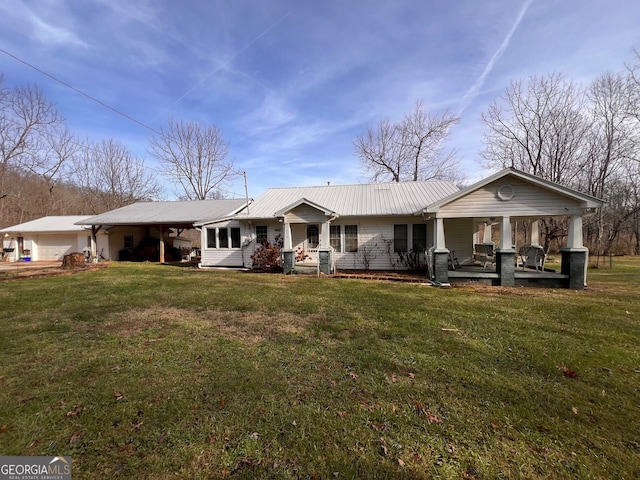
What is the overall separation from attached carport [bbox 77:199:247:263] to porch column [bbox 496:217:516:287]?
13.1m

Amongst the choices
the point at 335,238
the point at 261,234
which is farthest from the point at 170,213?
the point at 335,238

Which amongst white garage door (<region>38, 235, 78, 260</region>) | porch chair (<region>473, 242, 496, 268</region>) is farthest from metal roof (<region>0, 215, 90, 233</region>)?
porch chair (<region>473, 242, 496, 268</region>)

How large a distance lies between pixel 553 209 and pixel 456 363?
29.2 feet

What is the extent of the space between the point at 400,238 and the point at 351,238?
2.43 m

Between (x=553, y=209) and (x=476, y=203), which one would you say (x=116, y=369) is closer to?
(x=476, y=203)

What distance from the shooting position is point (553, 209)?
977 cm

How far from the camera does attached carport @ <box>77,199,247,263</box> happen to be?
17.8 metres

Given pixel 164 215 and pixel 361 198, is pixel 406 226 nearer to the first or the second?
pixel 361 198

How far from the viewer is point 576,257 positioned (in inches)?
381

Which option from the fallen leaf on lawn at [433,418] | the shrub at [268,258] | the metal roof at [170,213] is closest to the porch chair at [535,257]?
the shrub at [268,258]

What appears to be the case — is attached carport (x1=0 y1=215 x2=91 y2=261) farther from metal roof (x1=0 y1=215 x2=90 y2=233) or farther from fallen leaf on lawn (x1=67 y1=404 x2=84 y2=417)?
fallen leaf on lawn (x1=67 y1=404 x2=84 y2=417)

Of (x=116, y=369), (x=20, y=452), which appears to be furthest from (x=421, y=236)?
(x=20, y=452)

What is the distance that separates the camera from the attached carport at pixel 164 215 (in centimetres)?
1777

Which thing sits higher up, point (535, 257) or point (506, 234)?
point (506, 234)
